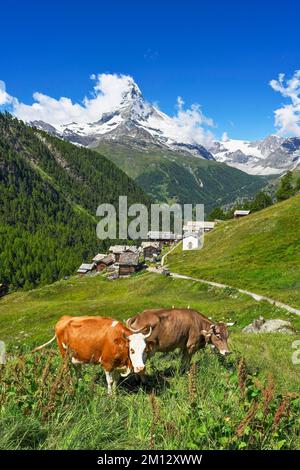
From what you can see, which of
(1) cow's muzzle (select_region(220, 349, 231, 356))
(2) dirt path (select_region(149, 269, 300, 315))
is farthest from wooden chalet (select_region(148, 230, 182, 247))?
(1) cow's muzzle (select_region(220, 349, 231, 356))

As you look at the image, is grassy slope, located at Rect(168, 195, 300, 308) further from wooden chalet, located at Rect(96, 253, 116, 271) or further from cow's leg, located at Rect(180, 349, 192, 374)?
wooden chalet, located at Rect(96, 253, 116, 271)

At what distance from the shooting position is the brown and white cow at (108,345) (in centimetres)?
1130

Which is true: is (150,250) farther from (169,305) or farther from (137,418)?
(137,418)

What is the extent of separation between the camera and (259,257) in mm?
74375

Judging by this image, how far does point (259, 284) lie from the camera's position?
2391 inches

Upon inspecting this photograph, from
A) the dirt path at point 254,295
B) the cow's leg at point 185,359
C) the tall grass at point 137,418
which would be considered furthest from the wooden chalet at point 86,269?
the tall grass at point 137,418

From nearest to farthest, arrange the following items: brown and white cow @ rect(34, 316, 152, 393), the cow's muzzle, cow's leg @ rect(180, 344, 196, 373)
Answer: brown and white cow @ rect(34, 316, 152, 393), the cow's muzzle, cow's leg @ rect(180, 344, 196, 373)

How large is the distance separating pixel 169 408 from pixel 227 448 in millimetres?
1903

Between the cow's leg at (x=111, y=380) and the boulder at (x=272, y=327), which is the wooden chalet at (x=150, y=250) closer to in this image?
the boulder at (x=272, y=327)

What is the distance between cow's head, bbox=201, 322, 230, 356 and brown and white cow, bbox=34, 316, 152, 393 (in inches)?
154

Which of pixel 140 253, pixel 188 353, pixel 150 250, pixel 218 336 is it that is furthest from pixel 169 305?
pixel 140 253

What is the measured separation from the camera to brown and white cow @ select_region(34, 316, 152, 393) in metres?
11.3

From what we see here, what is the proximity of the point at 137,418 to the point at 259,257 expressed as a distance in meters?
68.9

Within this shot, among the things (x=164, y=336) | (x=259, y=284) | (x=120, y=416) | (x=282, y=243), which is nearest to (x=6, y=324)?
(x=259, y=284)
